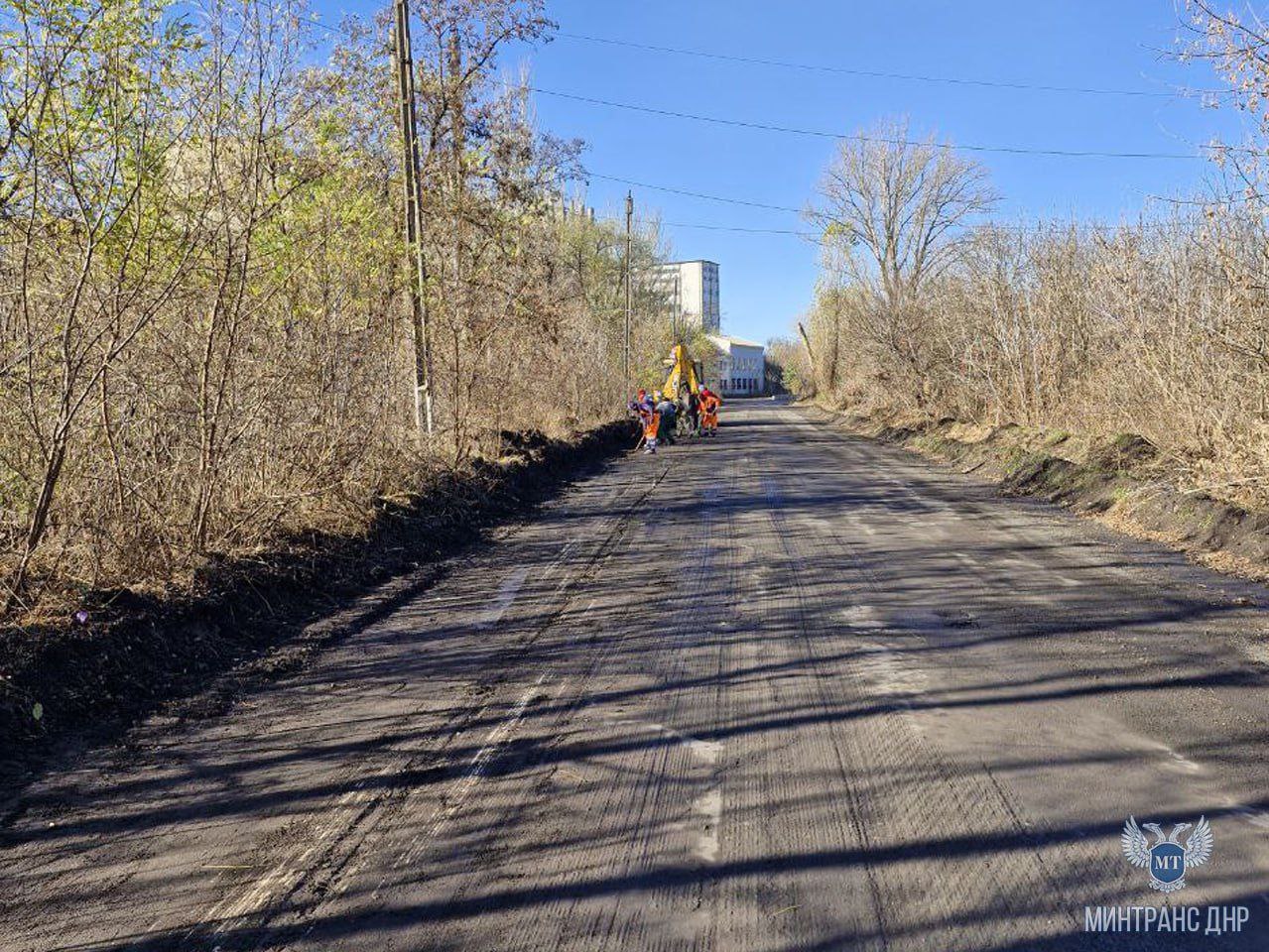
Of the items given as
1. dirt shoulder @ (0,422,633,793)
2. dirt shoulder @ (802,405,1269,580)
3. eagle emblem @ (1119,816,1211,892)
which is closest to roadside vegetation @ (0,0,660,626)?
dirt shoulder @ (0,422,633,793)

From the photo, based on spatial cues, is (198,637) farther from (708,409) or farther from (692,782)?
(708,409)

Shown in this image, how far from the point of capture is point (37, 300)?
630 cm

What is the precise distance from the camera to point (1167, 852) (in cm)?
333

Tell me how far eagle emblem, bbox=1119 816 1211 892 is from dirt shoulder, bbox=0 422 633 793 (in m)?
4.56

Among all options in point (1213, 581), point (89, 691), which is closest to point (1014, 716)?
point (1213, 581)

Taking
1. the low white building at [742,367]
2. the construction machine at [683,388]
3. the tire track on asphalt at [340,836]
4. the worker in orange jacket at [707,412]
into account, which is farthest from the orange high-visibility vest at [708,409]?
the low white building at [742,367]

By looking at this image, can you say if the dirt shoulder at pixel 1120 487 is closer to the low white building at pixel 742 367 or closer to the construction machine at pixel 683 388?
the construction machine at pixel 683 388

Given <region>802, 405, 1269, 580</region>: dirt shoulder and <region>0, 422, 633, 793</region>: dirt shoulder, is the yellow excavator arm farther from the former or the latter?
<region>0, 422, 633, 793</region>: dirt shoulder

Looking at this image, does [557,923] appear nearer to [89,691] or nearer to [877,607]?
[89,691]

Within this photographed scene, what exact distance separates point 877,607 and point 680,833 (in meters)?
3.79

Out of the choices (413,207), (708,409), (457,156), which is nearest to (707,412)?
(708,409)

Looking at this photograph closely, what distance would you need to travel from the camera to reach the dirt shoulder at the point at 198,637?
4.70 m

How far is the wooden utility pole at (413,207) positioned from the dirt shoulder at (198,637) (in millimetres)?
3578

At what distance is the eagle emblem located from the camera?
3170mm
